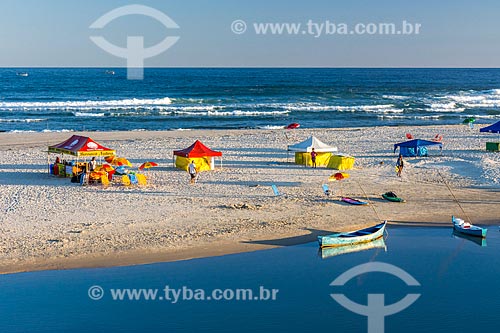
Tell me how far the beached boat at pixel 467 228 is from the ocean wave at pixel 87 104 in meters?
41.1

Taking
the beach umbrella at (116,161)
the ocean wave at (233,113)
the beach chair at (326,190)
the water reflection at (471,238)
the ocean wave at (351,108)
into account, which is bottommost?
the water reflection at (471,238)

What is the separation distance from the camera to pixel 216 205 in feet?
66.9

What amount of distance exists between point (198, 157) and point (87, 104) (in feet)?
119

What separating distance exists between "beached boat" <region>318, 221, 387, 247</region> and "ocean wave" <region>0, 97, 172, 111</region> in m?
41.2

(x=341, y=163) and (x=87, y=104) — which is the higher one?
(x=87, y=104)

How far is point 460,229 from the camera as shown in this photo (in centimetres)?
1841

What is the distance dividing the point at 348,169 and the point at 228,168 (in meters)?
4.31

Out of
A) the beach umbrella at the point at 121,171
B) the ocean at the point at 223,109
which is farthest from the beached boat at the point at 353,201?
the ocean at the point at 223,109

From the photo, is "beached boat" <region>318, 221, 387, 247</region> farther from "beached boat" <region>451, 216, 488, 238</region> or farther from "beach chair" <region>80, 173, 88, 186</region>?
"beach chair" <region>80, 173, 88, 186</region>

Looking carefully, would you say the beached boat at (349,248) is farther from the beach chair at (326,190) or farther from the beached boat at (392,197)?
the beach chair at (326,190)

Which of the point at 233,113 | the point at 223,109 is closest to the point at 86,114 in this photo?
the point at 233,113

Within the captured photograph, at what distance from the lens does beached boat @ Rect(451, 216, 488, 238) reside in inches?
711

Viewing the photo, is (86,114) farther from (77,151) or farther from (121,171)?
(121,171)

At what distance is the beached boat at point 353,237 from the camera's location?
16938 millimetres
